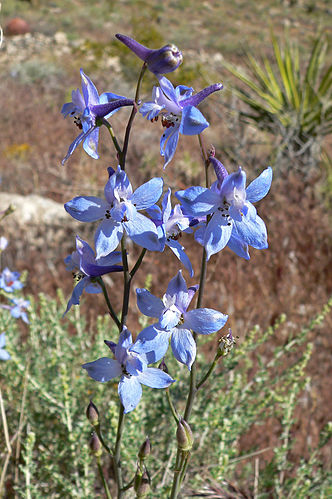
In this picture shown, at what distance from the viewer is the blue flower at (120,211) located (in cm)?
93

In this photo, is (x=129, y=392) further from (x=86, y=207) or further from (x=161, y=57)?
(x=161, y=57)

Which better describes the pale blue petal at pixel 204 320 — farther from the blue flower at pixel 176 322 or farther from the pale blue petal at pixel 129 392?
the pale blue petal at pixel 129 392

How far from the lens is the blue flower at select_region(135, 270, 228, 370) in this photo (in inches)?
37.5

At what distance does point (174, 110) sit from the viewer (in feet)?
3.19

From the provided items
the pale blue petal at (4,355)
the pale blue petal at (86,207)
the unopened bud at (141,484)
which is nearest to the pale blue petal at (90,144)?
the pale blue petal at (86,207)

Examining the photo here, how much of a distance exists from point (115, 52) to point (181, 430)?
1046cm

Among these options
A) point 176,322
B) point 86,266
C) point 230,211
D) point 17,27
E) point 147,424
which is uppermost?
point 17,27

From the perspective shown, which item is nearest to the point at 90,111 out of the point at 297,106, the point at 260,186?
the point at 260,186

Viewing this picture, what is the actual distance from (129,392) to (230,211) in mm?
419

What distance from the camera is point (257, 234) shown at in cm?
93

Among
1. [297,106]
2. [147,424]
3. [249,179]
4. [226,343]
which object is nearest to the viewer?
[226,343]

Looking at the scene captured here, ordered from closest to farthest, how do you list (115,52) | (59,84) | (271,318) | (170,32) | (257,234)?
(257,234)
(271,318)
(115,52)
(59,84)
(170,32)

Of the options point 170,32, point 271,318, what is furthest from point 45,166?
point 170,32

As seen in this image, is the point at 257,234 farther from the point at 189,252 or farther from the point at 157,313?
the point at 189,252
